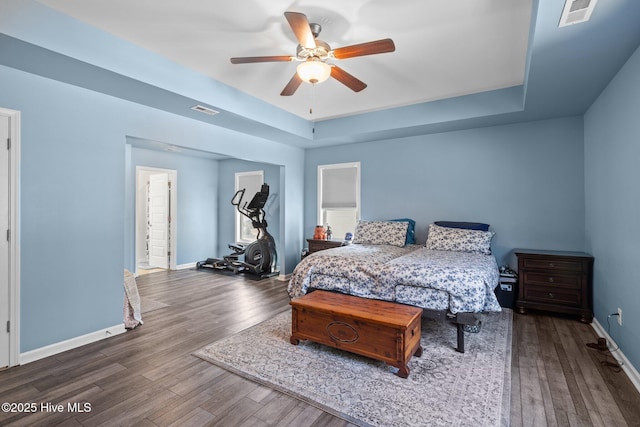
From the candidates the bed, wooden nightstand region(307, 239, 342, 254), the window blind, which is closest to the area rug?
→ the bed

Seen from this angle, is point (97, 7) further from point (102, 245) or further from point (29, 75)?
point (102, 245)

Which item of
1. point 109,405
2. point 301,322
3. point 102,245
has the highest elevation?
point 102,245

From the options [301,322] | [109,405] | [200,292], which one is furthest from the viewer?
[200,292]

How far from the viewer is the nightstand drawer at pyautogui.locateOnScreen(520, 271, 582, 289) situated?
3.72 meters

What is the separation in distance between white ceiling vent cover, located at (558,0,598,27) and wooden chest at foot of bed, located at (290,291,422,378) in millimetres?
2340

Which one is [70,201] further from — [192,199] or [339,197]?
[192,199]

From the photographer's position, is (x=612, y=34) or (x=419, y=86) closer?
(x=612, y=34)

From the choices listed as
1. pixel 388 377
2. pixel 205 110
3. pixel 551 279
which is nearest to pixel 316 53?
pixel 205 110

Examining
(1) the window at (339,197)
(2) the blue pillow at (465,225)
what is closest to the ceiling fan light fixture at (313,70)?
(2) the blue pillow at (465,225)

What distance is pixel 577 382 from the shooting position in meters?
2.43

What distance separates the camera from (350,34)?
9.08ft

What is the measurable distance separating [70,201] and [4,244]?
600 mm

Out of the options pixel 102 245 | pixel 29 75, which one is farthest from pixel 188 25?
pixel 102 245

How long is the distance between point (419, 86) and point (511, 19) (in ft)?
4.61
